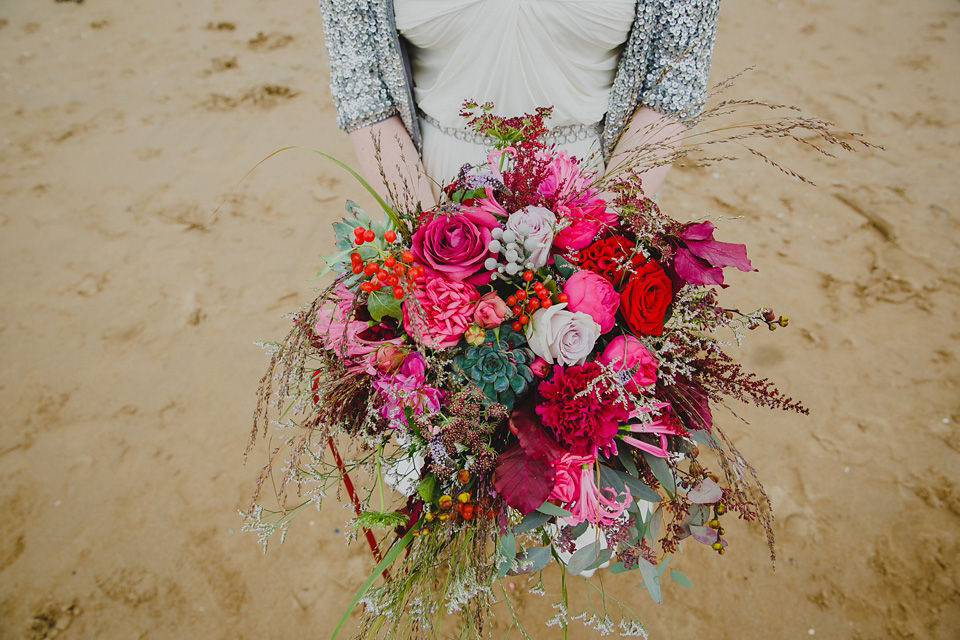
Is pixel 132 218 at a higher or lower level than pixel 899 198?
lower

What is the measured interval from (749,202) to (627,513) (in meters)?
2.35

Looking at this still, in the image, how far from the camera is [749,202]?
112 inches

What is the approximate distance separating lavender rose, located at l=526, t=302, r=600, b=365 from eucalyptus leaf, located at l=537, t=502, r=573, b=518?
0.28m

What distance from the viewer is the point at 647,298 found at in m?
0.87

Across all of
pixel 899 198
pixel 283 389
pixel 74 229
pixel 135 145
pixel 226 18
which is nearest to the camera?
pixel 283 389

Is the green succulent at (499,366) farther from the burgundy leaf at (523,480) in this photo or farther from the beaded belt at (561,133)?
the beaded belt at (561,133)

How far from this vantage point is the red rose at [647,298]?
865 mm

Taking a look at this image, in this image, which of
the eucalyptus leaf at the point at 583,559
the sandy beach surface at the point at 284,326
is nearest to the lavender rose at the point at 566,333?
the eucalyptus leaf at the point at 583,559

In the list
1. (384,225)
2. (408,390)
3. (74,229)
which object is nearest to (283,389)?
(408,390)

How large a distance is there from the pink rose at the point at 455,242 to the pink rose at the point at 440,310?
0.03m

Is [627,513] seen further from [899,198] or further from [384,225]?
[899,198]

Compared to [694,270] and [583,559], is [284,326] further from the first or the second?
[694,270]

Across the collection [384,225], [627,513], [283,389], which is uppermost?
[384,225]

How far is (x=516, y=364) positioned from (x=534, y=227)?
0.24 m
